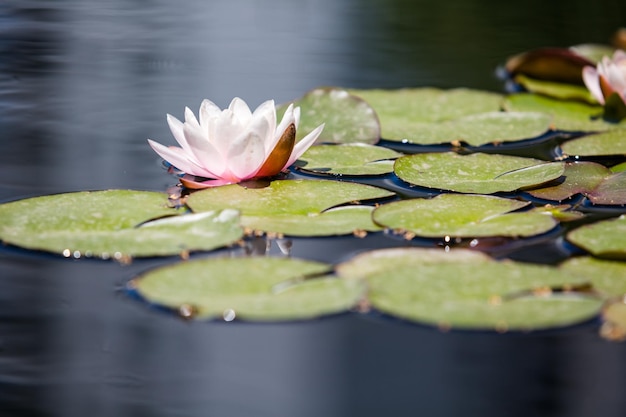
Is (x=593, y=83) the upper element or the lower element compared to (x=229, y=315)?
upper

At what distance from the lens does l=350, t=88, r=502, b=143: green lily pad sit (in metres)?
2.35

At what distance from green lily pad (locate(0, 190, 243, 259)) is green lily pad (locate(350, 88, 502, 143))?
2.83 ft

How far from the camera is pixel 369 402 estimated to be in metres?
1.04

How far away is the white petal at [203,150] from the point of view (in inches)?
66.7

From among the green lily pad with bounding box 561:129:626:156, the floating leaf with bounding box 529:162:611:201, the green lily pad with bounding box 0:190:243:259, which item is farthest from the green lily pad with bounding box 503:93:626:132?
the green lily pad with bounding box 0:190:243:259

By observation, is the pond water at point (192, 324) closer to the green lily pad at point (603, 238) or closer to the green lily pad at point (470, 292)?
the green lily pad at point (470, 292)

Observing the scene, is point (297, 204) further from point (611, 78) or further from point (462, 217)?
point (611, 78)

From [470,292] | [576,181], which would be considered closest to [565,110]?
[576,181]

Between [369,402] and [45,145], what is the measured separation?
52.4 inches

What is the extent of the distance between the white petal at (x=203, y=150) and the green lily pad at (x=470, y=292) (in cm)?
49

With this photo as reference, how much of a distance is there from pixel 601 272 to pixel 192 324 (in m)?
0.67

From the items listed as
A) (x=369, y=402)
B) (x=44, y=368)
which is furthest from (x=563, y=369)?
(x=44, y=368)

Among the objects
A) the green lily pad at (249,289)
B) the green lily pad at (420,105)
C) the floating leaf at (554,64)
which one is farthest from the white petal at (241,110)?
the floating leaf at (554,64)

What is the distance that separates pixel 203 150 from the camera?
172 cm
